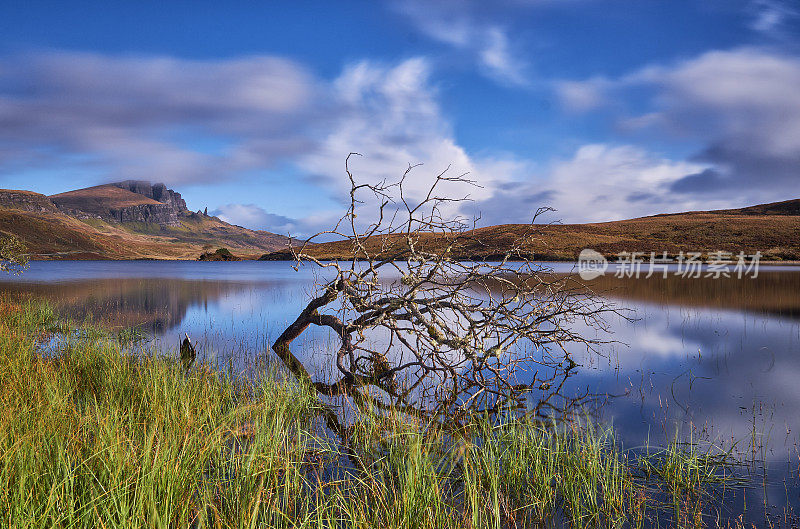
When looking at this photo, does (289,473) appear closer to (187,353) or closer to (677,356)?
(187,353)

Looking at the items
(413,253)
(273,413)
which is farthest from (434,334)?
(273,413)

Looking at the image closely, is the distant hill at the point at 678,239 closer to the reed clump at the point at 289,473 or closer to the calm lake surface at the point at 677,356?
the calm lake surface at the point at 677,356

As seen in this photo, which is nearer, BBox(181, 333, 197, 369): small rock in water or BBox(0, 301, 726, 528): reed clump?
BBox(0, 301, 726, 528): reed clump

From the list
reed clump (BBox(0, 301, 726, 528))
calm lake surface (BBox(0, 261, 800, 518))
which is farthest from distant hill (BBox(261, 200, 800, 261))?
reed clump (BBox(0, 301, 726, 528))

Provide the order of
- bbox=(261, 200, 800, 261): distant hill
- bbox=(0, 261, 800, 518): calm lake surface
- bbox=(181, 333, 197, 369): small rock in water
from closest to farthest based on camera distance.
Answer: bbox=(0, 261, 800, 518): calm lake surface, bbox=(181, 333, 197, 369): small rock in water, bbox=(261, 200, 800, 261): distant hill

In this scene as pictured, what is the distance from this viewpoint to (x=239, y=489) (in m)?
3.37

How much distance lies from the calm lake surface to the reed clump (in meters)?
0.72

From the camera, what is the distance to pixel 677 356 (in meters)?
10.8

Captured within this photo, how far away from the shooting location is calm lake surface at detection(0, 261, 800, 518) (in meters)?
5.68

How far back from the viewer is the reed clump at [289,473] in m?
2.91

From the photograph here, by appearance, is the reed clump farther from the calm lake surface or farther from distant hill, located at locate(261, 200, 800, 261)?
distant hill, located at locate(261, 200, 800, 261)

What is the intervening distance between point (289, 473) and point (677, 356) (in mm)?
10491

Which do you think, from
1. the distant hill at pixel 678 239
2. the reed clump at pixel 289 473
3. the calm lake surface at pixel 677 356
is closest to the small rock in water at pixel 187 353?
the calm lake surface at pixel 677 356

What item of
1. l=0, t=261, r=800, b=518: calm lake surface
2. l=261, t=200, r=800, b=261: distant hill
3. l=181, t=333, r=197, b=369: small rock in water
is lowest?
l=0, t=261, r=800, b=518: calm lake surface
